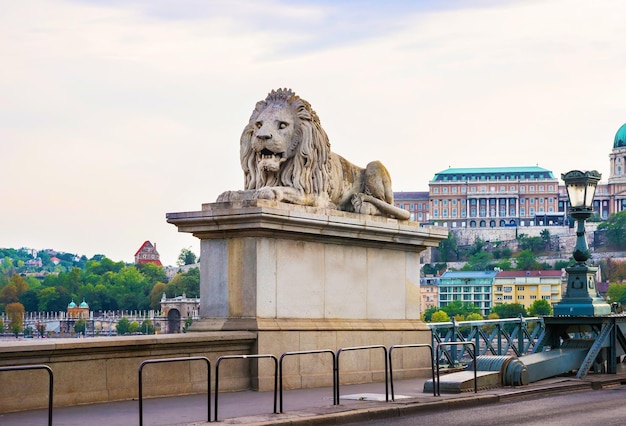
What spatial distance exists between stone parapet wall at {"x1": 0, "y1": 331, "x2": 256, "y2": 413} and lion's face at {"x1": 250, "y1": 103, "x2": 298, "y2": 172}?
8.21 feet

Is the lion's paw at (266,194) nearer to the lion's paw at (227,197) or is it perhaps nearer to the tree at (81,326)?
the lion's paw at (227,197)

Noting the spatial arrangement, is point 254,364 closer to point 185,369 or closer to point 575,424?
point 185,369

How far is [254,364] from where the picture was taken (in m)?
15.9

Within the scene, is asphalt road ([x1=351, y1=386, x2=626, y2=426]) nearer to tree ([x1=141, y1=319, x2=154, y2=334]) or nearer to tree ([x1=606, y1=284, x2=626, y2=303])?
tree ([x1=141, y1=319, x2=154, y2=334])

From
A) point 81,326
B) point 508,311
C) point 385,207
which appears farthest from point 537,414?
point 81,326

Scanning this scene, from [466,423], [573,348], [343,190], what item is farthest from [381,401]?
[573,348]

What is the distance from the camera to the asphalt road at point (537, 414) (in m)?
13.5

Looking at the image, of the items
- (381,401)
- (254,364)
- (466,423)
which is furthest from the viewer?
(254,364)

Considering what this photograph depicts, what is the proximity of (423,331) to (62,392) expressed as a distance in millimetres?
6935

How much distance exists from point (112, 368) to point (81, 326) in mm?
181537

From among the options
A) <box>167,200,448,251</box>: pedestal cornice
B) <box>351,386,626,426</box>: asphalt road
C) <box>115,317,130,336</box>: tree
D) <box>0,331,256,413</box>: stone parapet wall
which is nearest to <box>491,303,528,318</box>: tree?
<box>115,317,130,336</box>: tree

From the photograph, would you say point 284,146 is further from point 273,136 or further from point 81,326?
point 81,326

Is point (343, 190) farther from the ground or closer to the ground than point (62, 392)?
farther from the ground

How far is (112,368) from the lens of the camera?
14289 mm
